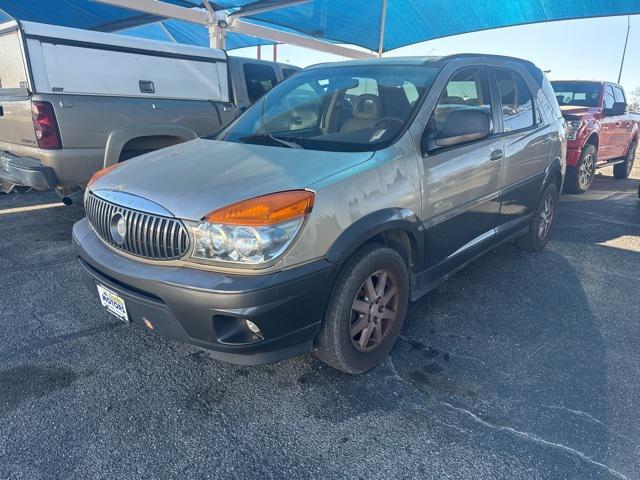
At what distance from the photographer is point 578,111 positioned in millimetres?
7699

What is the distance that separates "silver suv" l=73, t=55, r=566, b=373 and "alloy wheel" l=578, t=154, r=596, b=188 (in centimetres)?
492

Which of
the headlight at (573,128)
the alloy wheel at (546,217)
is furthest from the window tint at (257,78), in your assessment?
the headlight at (573,128)

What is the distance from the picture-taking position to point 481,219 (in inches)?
140

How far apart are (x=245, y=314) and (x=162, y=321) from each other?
488 millimetres

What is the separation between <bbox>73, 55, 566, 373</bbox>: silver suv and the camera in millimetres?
2125

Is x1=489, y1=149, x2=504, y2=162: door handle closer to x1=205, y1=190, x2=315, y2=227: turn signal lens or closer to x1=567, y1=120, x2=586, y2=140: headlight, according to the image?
x1=205, y1=190, x2=315, y2=227: turn signal lens

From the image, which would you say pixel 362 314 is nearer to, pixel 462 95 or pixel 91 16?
pixel 462 95

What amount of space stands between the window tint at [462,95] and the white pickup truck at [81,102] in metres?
3.61

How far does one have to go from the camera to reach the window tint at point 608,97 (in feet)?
27.6

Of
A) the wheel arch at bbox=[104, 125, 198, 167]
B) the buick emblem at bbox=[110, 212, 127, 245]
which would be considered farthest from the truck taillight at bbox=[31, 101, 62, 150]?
the buick emblem at bbox=[110, 212, 127, 245]

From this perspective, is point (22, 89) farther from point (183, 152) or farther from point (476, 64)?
point (476, 64)

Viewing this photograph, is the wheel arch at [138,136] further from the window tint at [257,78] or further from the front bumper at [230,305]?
the front bumper at [230,305]

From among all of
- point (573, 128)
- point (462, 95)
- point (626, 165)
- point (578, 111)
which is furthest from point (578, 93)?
point (462, 95)

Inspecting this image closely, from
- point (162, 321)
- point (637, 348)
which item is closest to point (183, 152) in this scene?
point (162, 321)
